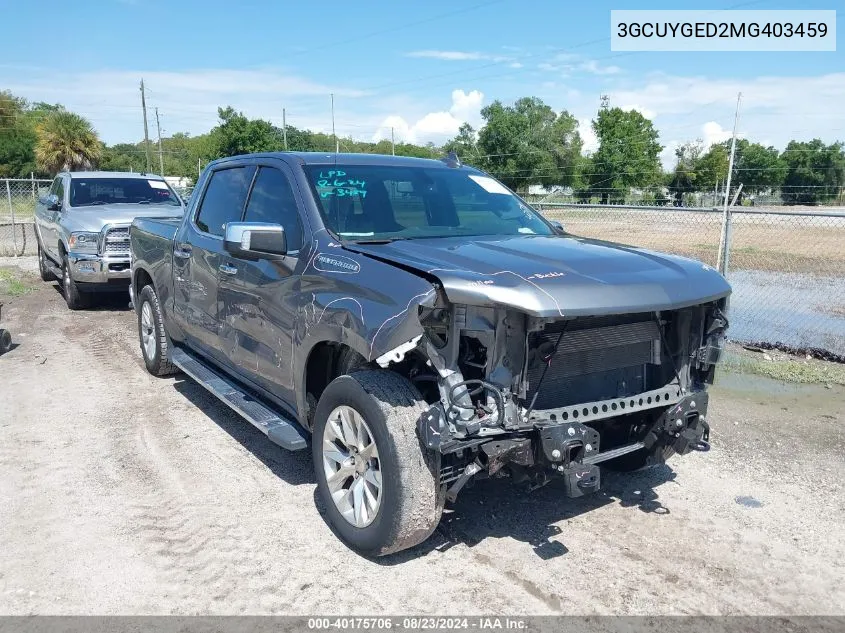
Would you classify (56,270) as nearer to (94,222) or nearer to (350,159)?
(94,222)

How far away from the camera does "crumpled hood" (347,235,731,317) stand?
10.0 feet

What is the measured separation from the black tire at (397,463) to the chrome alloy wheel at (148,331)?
390 centimetres

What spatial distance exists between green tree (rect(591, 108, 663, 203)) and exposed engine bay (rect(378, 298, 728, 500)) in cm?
3217

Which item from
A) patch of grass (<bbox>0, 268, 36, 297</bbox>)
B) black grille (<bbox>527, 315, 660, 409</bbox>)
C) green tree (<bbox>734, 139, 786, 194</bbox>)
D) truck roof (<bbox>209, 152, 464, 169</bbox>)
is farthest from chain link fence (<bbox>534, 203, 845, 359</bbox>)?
green tree (<bbox>734, 139, 786, 194</bbox>)

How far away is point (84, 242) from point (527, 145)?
49473mm

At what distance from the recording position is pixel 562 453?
317 centimetres

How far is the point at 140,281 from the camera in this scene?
7152 mm

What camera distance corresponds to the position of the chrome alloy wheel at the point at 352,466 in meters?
3.49

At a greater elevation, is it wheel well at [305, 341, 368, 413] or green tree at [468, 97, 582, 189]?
green tree at [468, 97, 582, 189]

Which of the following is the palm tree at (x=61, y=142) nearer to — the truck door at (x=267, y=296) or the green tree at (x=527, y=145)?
the green tree at (x=527, y=145)

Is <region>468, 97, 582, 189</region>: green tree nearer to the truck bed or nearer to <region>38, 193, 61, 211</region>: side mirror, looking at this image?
<region>38, 193, 61, 211</region>: side mirror

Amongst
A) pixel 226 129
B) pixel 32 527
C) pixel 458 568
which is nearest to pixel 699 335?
pixel 458 568

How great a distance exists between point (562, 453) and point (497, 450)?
0.29 metres

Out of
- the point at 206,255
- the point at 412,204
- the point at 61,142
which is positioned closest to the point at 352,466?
the point at 412,204
